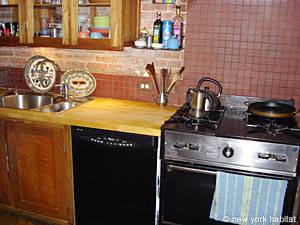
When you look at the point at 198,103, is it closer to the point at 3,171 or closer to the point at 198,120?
the point at 198,120

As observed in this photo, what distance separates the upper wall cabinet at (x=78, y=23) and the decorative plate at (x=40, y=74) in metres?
0.23

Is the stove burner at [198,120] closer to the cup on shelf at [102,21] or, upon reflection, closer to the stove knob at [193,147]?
the stove knob at [193,147]

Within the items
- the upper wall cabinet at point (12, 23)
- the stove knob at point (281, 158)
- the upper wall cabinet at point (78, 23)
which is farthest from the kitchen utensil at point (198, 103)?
the upper wall cabinet at point (12, 23)

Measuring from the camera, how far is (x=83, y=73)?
280 centimetres

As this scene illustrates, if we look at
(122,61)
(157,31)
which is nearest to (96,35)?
(122,61)

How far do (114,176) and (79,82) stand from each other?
988 mm

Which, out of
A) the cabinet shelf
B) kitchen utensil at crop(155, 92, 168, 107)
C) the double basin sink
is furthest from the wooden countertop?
the cabinet shelf

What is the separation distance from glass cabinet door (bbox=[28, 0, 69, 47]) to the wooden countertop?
55 cm

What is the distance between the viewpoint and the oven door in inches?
77.1

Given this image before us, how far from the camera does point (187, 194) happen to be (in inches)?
79.8

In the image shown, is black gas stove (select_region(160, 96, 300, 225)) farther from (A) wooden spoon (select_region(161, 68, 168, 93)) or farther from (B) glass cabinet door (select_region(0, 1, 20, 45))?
(B) glass cabinet door (select_region(0, 1, 20, 45))

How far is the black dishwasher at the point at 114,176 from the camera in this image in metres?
2.07

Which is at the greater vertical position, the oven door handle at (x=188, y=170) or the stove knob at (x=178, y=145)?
the stove knob at (x=178, y=145)

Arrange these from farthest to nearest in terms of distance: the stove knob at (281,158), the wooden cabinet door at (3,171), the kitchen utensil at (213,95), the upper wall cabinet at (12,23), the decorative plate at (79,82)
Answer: the decorative plate at (79,82) < the upper wall cabinet at (12,23) < the wooden cabinet door at (3,171) < the kitchen utensil at (213,95) < the stove knob at (281,158)
